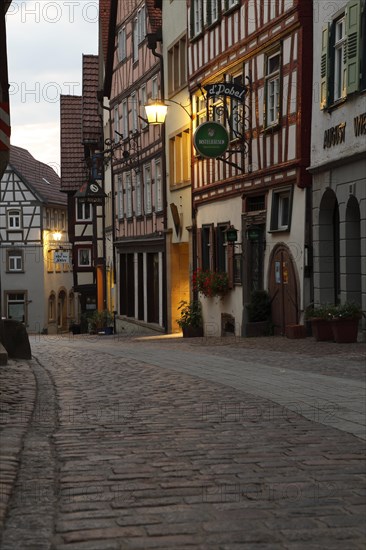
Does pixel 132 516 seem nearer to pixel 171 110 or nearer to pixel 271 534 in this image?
pixel 271 534

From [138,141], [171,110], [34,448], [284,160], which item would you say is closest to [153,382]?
[34,448]

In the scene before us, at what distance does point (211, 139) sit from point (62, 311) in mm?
48280

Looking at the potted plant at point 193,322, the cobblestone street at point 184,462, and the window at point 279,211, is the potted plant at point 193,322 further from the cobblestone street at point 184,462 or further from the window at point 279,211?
the cobblestone street at point 184,462

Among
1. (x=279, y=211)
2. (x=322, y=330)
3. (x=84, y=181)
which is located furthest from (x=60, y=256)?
(x=322, y=330)

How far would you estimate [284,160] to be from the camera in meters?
22.9

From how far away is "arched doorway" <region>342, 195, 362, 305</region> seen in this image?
2016 centimetres

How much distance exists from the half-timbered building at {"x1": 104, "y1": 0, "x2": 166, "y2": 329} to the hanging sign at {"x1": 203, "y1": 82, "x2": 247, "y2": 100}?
10687 mm

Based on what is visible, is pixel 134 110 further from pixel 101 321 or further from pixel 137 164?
pixel 101 321

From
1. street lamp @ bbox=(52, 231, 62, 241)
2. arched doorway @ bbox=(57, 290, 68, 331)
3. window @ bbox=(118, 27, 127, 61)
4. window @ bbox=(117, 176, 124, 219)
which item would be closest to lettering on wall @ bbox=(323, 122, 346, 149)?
window @ bbox=(118, 27, 127, 61)

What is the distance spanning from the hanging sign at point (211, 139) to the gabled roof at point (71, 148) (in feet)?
111

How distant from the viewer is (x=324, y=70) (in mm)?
20688

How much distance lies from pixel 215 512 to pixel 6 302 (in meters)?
62.5

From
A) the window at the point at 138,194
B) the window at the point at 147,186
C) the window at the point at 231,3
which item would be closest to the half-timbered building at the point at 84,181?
the window at the point at 138,194

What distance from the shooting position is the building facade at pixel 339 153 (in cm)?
1889
